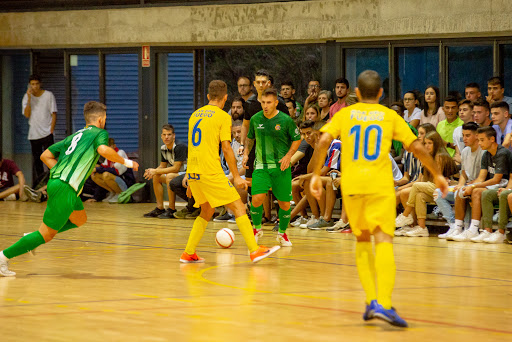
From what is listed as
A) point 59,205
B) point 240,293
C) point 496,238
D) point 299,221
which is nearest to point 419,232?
point 496,238

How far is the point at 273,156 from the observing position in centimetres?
1054

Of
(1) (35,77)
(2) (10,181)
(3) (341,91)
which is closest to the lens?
(3) (341,91)

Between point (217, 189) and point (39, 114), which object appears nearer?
point (217, 189)

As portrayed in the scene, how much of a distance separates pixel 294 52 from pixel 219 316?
1029cm

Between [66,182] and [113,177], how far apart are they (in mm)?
9013

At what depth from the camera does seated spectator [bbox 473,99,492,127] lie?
11.6m

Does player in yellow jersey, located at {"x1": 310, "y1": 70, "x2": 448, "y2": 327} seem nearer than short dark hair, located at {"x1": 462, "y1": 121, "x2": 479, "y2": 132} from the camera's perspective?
Yes

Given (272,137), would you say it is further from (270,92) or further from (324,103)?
(324,103)

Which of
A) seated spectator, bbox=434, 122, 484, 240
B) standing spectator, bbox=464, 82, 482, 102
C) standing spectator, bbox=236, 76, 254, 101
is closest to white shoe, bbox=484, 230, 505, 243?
seated spectator, bbox=434, 122, 484, 240

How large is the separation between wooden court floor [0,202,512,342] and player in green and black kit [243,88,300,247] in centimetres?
50

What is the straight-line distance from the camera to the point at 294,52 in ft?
52.0

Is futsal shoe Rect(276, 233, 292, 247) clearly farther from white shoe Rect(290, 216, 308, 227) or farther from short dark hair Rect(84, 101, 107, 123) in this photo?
short dark hair Rect(84, 101, 107, 123)

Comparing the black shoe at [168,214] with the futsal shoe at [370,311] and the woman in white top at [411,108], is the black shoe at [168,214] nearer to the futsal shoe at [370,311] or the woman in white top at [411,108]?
the woman in white top at [411,108]

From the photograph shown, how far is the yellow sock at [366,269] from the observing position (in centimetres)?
582
